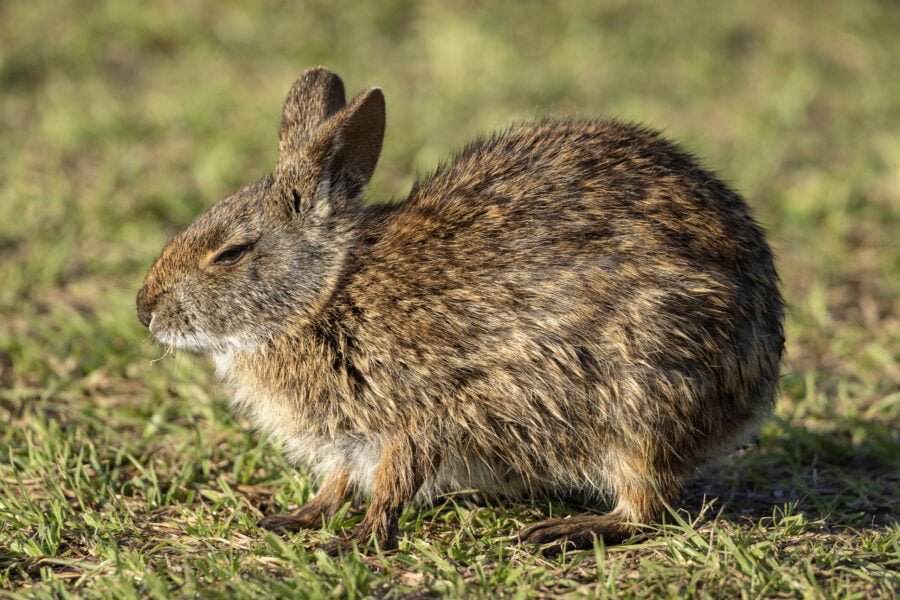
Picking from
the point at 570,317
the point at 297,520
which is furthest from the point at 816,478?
the point at 297,520

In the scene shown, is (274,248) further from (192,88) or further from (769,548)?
(192,88)

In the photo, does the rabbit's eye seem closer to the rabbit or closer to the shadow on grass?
the rabbit

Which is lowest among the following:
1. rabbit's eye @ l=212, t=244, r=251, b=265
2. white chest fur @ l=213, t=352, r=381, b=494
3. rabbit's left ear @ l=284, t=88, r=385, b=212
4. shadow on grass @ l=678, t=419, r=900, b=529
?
shadow on grass @ l=678, t=419, r=900, b=529

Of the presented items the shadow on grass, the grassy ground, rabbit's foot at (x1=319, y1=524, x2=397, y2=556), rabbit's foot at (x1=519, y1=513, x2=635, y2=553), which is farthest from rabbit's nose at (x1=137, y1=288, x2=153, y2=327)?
the shadow on grass

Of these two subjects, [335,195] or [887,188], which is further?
[887,188]

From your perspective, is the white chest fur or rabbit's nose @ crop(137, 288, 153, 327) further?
rabbit's nose @ crop(137, 288, 153, 327)

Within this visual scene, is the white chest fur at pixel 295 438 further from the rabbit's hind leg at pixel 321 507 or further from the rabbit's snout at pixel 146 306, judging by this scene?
the rabbit's snout at pixel 146 306

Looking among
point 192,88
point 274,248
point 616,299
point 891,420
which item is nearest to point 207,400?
point 274,248
